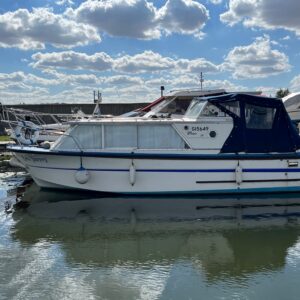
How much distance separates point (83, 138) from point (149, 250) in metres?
5.09

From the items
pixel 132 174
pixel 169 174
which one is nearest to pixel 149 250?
pixel 132 174

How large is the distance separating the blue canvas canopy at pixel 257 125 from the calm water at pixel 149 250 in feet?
4.87

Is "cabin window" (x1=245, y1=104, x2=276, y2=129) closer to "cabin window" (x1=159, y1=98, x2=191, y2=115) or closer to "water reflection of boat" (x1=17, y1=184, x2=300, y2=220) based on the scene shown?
"water reflection of boat" (x1=17, y1=184, x2=300, y2=220)

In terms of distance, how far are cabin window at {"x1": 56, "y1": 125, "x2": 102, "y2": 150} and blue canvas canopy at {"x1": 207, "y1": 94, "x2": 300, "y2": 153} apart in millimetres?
3272

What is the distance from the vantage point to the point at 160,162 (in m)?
12.4

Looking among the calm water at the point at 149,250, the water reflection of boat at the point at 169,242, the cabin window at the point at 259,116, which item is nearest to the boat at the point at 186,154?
the cabin window at the point at 259,116

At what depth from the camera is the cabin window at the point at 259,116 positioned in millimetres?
12875

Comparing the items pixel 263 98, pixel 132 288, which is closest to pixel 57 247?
pixel 132 288

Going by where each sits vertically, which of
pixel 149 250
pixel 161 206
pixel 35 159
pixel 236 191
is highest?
pixel 35 159

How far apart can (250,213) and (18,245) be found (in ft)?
17.8

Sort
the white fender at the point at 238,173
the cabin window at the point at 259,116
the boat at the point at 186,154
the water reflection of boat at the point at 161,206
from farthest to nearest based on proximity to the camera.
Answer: the cabin window at the point at 259,116 < the white fender at the point at 238,173 < the boat at the point at 186,154 < the water reflection of boat at the point at 161,206

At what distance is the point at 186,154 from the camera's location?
12.4m

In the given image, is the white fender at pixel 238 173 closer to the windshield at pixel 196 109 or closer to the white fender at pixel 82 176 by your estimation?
the windshield at pixel 196 109

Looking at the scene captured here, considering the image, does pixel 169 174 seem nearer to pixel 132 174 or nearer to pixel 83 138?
pixel 132 174
